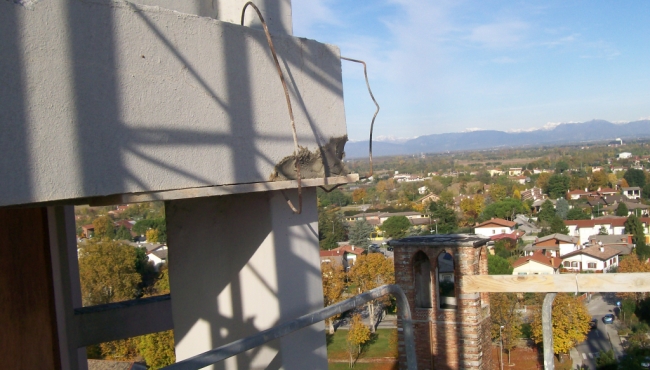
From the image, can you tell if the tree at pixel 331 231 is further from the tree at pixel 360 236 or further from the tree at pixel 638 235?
the tree at pixel 638 235

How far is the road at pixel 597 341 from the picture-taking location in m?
24.5

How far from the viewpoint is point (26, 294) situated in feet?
6.65

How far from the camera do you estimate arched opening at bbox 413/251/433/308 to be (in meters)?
6.15

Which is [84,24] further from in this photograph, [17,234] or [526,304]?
[526,304]

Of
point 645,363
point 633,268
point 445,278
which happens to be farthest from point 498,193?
point 445,278

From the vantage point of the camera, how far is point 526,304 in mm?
30094

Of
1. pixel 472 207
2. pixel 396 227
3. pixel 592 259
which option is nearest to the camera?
pixel 592 259

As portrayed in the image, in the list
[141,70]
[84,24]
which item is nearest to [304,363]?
[141,70]

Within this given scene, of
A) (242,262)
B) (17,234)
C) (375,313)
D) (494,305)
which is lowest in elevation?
(375,313)

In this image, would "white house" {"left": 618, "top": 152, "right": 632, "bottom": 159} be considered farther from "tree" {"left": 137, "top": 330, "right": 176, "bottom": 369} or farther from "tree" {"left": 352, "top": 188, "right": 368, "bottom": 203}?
"tree" {"left": 137, "top": 330, "right": 176, "bottom": 369}

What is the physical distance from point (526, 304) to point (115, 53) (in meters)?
31.5

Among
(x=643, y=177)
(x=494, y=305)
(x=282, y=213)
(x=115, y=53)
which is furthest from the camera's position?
(x=643, y=177)

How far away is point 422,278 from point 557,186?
83.3 metres

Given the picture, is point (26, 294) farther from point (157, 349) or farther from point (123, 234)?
point (123, 234)
